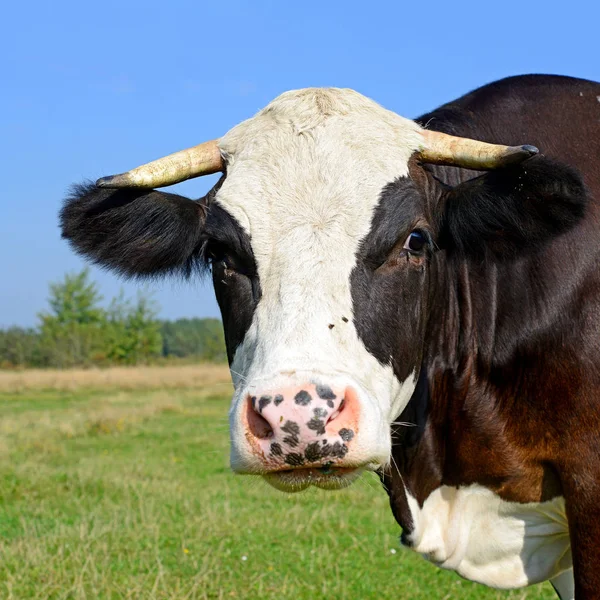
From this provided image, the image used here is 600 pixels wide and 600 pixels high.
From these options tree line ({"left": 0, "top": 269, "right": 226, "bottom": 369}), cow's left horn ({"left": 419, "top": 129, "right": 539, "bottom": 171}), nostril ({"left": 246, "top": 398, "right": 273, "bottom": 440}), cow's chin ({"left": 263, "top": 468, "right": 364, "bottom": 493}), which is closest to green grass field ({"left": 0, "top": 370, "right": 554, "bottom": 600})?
cow's chin ({"left": 263, "top": 468, "right": 364, "bottom": 493})

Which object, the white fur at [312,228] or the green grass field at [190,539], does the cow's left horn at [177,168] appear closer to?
the white fur at [312,228]

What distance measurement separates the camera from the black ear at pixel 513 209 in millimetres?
3971

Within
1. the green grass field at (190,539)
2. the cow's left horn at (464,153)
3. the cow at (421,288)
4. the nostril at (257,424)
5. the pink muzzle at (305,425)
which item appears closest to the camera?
the pink muzzle at (305,425)

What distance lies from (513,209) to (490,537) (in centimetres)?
175

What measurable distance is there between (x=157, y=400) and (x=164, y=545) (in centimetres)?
2261

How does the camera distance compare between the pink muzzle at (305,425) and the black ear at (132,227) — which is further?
the black ear at (132,227)

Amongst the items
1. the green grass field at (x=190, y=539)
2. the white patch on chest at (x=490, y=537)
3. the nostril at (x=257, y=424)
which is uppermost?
the nostril at (x=257, y=424)

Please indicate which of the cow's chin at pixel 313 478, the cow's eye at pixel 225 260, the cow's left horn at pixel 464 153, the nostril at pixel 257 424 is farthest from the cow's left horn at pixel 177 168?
the cow's chin at pixel 313 478

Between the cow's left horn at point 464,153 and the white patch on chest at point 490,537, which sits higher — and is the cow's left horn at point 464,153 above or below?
above

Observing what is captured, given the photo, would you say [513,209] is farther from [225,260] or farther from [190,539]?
[190,539]

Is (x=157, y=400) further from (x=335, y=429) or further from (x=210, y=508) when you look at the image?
(x=335, y=429)

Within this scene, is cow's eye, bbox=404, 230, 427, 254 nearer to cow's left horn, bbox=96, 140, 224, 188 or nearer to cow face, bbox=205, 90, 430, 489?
cow face, bbox=205, 90, 430, 489

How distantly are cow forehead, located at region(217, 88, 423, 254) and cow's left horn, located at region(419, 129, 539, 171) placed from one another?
0.23ft

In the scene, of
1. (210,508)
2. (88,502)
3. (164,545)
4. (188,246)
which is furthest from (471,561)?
(88,502)
